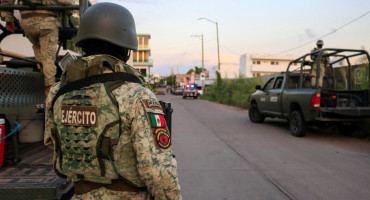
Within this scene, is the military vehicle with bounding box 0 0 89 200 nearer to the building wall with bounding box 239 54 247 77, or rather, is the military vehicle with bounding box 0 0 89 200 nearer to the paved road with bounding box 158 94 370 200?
the paved road with bounding box 158 94 370 200

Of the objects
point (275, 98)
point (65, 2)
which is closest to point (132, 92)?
point (65, 2)

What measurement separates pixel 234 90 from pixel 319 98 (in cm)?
1598

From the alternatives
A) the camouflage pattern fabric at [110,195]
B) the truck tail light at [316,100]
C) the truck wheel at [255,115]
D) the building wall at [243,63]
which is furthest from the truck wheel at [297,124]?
the building wall at [243,63]

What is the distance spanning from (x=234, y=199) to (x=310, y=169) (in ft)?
6.56

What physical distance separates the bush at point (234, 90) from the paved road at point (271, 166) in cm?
1094

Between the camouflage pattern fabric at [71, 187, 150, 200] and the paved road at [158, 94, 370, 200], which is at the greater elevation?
the camouflage pattern fabric at [71, 187, 150, 200]

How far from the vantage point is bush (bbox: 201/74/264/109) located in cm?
1945

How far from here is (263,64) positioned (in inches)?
2313

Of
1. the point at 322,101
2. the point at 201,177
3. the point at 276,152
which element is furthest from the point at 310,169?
the point at 322,101

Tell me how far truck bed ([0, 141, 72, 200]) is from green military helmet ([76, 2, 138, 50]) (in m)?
0.97

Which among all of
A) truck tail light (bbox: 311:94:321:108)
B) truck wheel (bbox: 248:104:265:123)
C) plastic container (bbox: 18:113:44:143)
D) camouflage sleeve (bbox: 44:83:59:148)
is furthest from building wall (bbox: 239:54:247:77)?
camouflage sleeve (bbox: 44:83:59:148)

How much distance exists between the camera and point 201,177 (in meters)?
4.45

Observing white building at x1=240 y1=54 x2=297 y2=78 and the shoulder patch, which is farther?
white building at x1=240 y1=54 x2=297 y2=78

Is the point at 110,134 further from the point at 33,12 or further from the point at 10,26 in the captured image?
the point at 10,26
